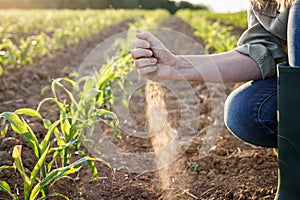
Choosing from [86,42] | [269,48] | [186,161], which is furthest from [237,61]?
[86,42]

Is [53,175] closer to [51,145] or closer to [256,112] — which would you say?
[51,145]

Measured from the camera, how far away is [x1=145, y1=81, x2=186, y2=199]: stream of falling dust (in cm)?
200

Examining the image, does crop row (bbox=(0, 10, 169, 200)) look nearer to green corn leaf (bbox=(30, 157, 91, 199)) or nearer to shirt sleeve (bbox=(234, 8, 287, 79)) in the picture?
green corn leaf (bbox=(30, 157, 91, 199))

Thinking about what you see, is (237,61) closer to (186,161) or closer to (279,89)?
(279,89)

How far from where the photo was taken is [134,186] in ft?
6.22

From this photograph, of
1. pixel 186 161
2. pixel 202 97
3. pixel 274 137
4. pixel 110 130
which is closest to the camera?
pixel 274 137

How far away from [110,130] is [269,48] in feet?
4.28

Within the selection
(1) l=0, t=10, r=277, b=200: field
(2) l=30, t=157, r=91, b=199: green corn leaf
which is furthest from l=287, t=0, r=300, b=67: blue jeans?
(2) l=30, t=157, r=91, b=199: green corn leaf

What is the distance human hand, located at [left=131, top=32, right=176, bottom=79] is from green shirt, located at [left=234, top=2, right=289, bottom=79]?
0.31 metres

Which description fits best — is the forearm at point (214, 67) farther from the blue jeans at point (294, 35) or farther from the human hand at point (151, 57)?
the blue jeans at point (294, 35)

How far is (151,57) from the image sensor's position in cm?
169

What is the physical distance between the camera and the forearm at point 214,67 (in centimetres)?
173

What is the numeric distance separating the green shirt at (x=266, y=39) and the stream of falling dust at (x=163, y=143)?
636 mm

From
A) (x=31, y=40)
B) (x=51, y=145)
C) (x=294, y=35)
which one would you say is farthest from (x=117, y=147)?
(x=31, y=40)
